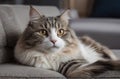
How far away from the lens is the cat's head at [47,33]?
4.50ft

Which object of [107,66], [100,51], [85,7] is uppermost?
[107,66]

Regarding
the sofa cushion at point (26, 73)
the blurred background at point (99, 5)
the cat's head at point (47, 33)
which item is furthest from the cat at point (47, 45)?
the blurred background at point (99, 5)

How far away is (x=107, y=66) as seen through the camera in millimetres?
1282

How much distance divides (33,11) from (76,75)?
39cm

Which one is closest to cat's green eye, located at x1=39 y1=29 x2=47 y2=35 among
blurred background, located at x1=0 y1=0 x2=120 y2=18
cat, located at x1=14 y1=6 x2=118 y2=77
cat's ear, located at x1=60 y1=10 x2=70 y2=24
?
cat, located at x1=14 y1=6 x2=118 y2=77

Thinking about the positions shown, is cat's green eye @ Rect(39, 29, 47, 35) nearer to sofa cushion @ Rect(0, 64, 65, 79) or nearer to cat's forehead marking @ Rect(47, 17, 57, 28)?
cat's forehead marking @ Rect(47, 17, 57, 28)

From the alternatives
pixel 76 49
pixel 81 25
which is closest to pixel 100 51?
pixel 76 49

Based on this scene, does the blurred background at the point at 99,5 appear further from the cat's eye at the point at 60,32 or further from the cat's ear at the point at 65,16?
the cat's eye at the point at 60,32

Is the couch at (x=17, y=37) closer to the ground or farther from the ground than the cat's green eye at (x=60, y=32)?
closer to the ground

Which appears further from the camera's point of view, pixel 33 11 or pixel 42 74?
pixel 33 11

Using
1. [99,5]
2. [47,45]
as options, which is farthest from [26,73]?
[99,5]

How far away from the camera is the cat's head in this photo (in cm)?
137

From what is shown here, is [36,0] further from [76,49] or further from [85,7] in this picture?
[76,49]

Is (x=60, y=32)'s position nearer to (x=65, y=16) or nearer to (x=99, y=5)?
(x=65, y=16)
